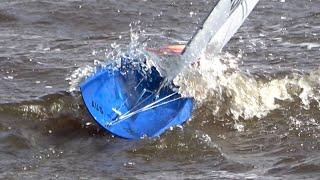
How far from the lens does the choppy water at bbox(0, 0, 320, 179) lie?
668cm

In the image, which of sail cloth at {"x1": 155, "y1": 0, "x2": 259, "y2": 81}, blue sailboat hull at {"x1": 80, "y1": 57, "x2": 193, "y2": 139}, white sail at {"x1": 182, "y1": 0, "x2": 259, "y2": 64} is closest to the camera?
blue sailboat hull at {"x1": 80, "y1": 57, "x2": 193, "y2": 139}

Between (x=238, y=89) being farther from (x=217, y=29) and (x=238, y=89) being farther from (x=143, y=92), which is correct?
(x=143, y=92)

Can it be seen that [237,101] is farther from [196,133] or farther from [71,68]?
[71,68]

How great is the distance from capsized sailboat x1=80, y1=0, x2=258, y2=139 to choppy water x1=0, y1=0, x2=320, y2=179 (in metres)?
0.12

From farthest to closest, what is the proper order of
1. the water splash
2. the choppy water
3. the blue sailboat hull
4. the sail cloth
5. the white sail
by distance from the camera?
the water splash
the white sail
the sail cloth
the blue sailboat hull
the choppy water

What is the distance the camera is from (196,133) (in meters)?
7.43

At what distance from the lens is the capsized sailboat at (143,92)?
738 cm

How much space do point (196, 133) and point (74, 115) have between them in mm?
1039

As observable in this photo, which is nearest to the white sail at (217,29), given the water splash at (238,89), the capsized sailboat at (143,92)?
the capsized sailboat at (143,92)

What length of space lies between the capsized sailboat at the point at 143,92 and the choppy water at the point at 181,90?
0.38ft

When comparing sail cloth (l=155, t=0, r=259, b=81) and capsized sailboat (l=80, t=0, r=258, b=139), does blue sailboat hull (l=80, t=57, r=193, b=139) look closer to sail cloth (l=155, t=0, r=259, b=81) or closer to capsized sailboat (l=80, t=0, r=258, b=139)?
capsized sailboat (l=80, t=0, r=258, b=139)

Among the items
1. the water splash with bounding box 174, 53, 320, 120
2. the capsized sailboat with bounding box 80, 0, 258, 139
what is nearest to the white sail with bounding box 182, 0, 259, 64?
the capsized sailboat with bounding box 80, 0, 258, 139

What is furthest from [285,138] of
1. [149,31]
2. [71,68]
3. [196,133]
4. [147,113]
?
[149,31]

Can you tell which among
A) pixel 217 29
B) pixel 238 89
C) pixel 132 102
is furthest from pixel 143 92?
pixel 238 89
